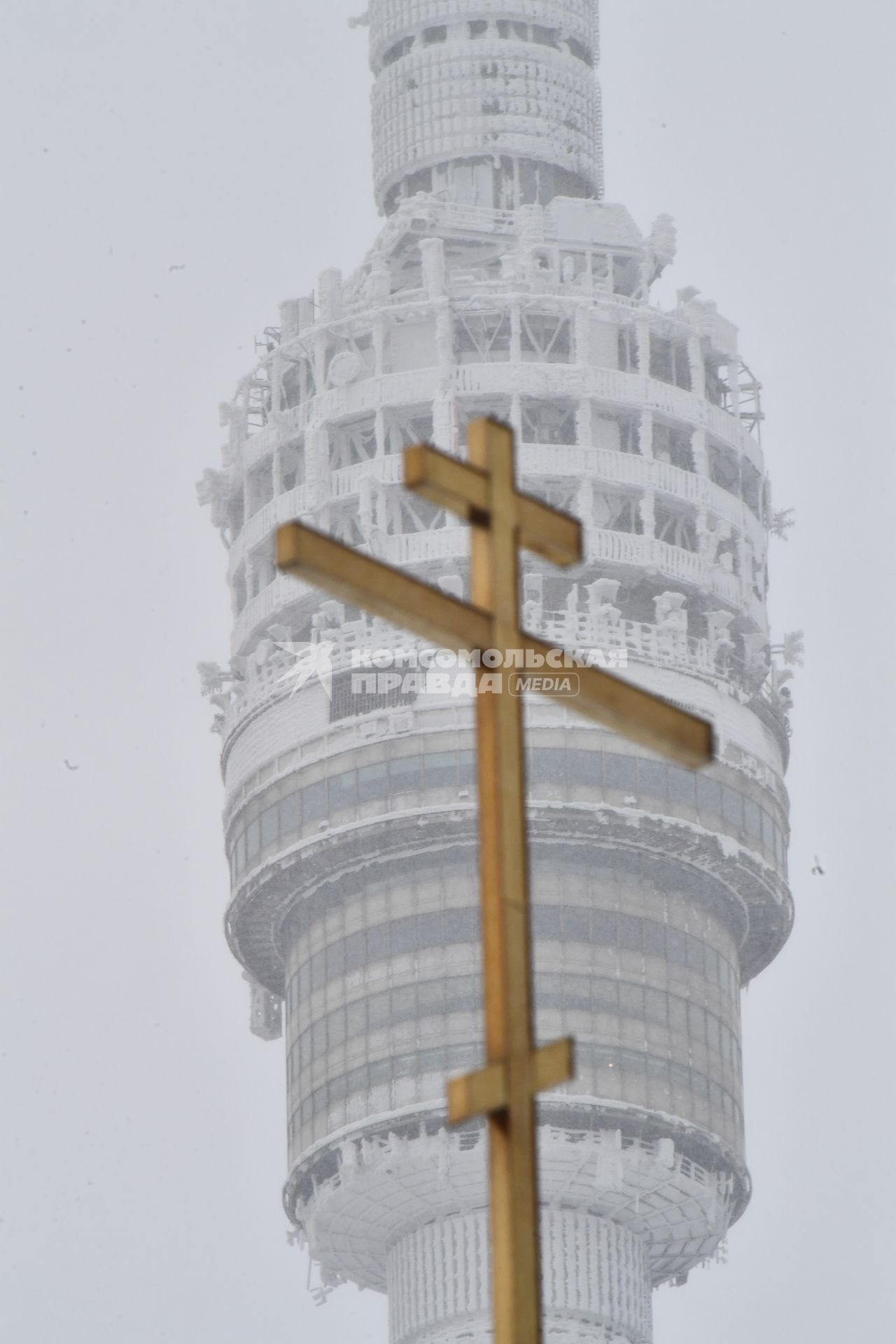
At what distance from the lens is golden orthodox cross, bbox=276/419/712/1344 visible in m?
32.0

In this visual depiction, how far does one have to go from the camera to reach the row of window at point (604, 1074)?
186125 millimetres

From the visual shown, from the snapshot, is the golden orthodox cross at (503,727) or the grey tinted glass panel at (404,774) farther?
the grey tinted glass panel at (404,774)

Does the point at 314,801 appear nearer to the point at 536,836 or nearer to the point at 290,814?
the point at 290,814

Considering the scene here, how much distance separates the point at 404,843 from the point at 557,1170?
17.1 metres

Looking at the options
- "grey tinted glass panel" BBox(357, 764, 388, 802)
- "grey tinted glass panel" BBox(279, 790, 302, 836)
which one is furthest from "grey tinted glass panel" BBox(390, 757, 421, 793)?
"grey tinted glass panel" BBox(279, 790, 302, 836)

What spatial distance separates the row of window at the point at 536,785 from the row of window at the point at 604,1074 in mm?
11327

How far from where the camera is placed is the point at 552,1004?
613 feet

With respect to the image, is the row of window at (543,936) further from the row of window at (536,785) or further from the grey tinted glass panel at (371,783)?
the grey tinted glass panel at (371,783)

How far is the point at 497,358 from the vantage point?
199 m

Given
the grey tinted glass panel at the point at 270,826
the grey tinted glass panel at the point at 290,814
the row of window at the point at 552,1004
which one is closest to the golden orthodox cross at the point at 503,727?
the row of window at the point at 552,1004

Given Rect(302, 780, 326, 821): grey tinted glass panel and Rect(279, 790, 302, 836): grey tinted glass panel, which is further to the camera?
Rect(279, 790, 302, 836): grey tinted glass panel

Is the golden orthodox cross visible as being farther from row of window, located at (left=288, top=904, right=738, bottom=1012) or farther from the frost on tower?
row of window, located at (left=288, top=904, right=738, bottom=1012)

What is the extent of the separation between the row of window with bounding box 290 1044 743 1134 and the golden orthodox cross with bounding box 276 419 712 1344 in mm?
151745

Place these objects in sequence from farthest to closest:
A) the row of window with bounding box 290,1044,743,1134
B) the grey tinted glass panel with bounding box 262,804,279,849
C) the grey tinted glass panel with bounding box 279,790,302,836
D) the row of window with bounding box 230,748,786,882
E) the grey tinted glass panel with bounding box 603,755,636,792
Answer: the grey tinted glass panel with bounding box 262,804,279,849 < the grey tinted glass panel with bounding box 279,790,302,836 < the grey tinted glass panel with bounding box 603,755,636,792 < the row of window with bounding box 230,748,786,882 < the row of window with bounding box 290,1044,743,1134
